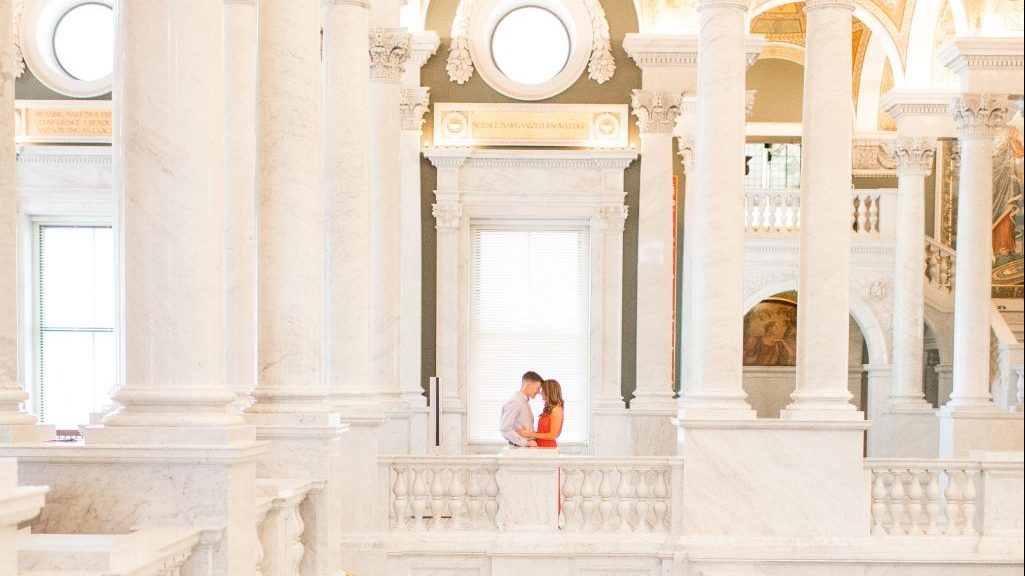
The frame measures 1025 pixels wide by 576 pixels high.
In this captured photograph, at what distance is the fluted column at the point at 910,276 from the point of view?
1661cm

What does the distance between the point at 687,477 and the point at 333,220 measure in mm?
3752

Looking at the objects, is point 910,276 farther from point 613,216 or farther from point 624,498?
point 624,498

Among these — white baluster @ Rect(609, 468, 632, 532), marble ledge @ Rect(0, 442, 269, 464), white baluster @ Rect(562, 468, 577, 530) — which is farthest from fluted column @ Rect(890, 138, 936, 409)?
marble ledge @ Rect(0, 442, 269, 464)

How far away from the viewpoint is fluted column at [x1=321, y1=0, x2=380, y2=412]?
9461mm

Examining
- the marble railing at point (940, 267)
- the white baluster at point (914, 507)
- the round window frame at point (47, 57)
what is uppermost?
the round window frame at point (47, 57)

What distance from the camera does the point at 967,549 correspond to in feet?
30.7

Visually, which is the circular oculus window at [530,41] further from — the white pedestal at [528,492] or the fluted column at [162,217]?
the fluted column at [162,217]

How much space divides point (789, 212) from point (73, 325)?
11.3m

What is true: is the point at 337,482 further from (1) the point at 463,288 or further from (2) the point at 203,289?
(1) the point at 463,288

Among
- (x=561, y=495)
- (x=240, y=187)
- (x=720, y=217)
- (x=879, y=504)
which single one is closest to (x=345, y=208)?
(x=240, y=187)

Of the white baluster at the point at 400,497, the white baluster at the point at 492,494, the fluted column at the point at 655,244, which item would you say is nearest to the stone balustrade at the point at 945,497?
the white baluster at the point at 492,494

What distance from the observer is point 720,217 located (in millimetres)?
9648

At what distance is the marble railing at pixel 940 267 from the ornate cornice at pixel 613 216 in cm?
591

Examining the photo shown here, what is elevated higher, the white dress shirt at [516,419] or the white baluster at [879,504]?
the white dress shirt at [516,419]
